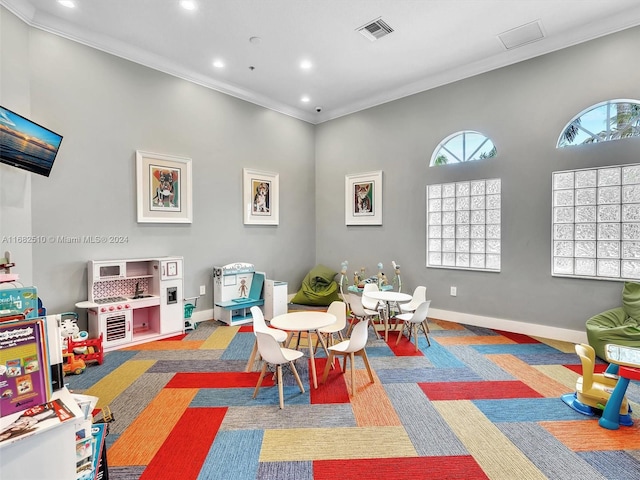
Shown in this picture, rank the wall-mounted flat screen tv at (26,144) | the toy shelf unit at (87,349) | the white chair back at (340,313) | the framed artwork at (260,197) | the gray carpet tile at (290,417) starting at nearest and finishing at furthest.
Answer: the gray carpet tile at (290,417) < the wall-mounted flat screen tv at (26,144) < the toy shelf unit at (87,349) < the white chair back at (340,313) < the framed artwork at (260,197)

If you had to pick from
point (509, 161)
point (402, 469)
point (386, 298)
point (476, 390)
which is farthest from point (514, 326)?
point (402, 469)

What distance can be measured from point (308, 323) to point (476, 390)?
1.63 m

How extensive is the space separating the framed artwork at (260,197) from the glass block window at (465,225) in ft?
8.89

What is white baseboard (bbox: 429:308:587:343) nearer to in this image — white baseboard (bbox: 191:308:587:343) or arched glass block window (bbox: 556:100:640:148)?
white baseboard (bbox: 191:308:587:343)

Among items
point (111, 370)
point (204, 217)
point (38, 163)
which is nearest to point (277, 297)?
point (204, 217)

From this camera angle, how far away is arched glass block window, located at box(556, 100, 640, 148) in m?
3.73

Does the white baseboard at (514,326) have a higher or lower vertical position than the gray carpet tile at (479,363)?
higher

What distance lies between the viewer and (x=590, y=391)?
99.5 inches

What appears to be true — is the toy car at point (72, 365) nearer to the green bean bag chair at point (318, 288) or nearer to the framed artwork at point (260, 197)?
the framed artwork at point (260, 197)

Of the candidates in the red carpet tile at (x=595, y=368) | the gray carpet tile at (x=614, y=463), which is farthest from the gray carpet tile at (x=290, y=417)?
the red carpet tile at (x=595, y=368)

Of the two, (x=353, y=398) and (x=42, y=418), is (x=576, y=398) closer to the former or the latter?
(x=353, y=398)

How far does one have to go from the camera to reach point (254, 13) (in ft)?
11.9

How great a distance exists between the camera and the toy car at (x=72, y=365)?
3211 millimetres

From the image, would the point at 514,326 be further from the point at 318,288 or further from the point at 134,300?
the point at 134,300
